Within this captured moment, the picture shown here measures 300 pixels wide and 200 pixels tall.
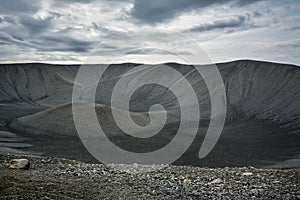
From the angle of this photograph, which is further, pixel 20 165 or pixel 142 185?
pixel 20 165

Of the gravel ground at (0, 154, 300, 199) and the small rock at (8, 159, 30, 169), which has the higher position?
the gravel ground at (0, 154, 300, 199)

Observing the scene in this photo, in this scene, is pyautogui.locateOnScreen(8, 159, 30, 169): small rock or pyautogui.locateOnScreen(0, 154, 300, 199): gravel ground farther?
pyautogui.locateOnScreen(8, 159, 30, 169): small rock

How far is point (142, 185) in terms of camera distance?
8.35 m

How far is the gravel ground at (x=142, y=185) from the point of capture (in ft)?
22.1

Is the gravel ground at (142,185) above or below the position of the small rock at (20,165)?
above

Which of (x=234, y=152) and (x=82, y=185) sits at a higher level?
(x=82, y=185)

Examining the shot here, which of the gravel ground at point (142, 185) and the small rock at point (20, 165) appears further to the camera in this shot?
the small rock at point (20, 165)

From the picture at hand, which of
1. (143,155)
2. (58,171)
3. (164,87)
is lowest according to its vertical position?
(143,155)

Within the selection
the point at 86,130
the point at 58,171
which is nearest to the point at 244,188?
the point at 58,171

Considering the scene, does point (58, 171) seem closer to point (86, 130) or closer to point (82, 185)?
point (82, 185)

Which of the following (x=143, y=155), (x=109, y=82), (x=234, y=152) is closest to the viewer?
(x=143, y=155)

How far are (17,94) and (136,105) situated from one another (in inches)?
1723

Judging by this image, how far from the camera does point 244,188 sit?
7.98 metres

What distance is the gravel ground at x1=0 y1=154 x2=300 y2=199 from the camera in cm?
673
